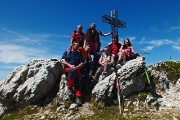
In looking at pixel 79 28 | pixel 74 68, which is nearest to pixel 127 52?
pixel 79 28

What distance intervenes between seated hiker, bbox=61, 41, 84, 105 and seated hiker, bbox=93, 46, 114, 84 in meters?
1.39

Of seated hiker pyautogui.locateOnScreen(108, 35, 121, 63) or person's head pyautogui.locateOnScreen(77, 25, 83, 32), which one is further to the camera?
seated hiker pyautogui.locateOnScreen(108, 35, 121, 63)

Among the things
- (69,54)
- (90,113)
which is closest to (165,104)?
(90,113)

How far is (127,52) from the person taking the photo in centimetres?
1877

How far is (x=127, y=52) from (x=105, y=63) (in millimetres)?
2389

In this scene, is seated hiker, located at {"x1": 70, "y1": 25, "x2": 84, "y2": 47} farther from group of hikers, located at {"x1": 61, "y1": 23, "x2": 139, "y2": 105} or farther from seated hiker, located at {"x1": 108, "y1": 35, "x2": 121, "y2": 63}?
seated hiker, located at {"x1": 108, "y1": 35, "x2": 121, "y2": 63}

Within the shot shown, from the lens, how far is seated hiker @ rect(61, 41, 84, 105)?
16.2 metres

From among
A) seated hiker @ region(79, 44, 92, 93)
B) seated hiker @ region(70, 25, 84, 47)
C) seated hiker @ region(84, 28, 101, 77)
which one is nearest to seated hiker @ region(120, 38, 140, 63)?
seated hiker @ region(84, 28, 101, 77)

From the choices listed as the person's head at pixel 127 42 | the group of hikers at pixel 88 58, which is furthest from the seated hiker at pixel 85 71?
the person's head at pixel 127 42

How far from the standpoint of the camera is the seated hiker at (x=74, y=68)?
53.3 ft

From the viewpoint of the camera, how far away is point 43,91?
57.3 ft

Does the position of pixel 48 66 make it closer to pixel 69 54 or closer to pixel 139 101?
pixel 69 54

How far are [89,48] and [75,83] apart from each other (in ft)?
9.57

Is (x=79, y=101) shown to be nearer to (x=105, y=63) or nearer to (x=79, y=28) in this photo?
(x=105, y=63)
